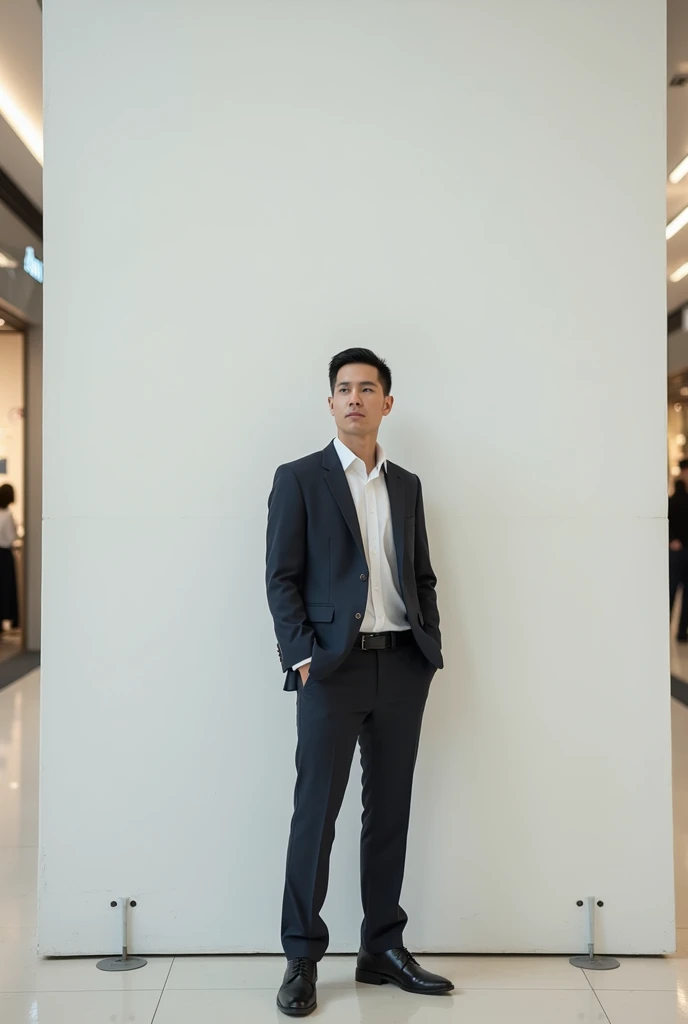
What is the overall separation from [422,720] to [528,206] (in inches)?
71.4

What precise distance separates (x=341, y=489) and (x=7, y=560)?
8.12 metres

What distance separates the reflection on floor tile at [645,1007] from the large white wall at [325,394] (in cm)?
31

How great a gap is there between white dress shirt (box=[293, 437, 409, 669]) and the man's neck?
0.06 ft

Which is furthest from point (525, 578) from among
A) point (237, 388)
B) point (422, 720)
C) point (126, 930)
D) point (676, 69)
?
point (676, 69)

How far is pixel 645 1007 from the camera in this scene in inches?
115

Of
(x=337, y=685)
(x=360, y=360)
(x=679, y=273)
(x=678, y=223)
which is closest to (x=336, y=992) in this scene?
(x=337, y=685)

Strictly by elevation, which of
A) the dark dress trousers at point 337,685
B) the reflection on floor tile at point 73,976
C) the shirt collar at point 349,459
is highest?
the shirt collar at point 349,459

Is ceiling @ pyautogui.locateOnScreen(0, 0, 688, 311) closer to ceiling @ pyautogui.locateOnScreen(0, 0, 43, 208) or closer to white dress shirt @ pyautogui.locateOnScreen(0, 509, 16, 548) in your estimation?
ceiling @ pyautogui.locateOnScreen(0, 0, 43, 208)

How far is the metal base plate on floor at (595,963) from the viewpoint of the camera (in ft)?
10.5

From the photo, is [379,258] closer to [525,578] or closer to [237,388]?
[237,388]

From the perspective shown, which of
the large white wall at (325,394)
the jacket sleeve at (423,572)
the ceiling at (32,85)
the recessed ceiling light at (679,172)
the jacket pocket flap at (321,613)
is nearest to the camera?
the jacket pocket flap at (321,613)

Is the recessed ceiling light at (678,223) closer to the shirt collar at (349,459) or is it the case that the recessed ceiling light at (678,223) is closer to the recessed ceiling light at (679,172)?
the recessed ceiling light at (679,172)

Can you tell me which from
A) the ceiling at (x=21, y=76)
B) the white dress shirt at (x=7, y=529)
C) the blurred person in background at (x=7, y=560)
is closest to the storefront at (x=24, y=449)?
the blurred person in background at (x=7, y=560)

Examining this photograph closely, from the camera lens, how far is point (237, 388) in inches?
131
